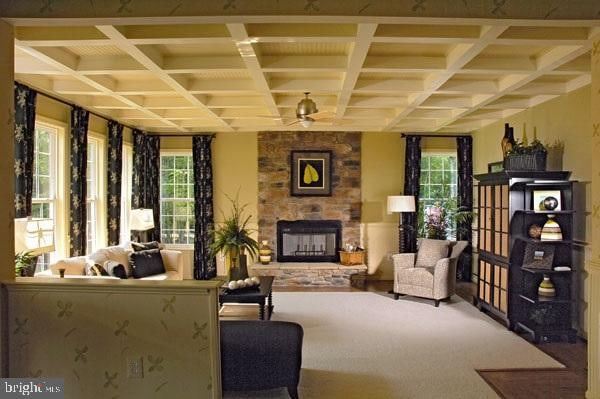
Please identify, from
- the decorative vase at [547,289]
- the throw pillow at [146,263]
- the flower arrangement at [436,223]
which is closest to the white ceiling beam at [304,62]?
the decorative vase at [547,289]

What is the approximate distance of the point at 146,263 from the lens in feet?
21.1

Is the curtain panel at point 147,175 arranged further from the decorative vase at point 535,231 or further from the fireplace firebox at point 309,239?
the decorative vase at point 535,231

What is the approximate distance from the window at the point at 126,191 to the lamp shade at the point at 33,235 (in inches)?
158

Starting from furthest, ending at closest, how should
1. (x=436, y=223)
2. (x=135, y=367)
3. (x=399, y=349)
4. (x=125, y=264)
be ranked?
1. (x=436, y=223)
2. (x=125, y=264)
3. (x=399, y=349)
4. (x=135, y=367)

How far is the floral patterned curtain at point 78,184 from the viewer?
5961mm

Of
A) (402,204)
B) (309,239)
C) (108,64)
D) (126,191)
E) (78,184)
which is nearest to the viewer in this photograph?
(108,64)

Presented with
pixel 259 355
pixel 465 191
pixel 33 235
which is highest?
pixel 465 191

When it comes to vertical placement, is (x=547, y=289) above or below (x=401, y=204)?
below

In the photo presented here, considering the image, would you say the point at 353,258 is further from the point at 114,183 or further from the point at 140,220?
the point at 114,183

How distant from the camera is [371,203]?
8.69 meters

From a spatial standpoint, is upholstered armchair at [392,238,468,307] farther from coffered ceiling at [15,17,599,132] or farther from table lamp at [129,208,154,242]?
table lamp at [129,208,154,242]

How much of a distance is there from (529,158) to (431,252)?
2260 mm

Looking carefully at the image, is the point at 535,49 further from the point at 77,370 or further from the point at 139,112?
the point at 139,112

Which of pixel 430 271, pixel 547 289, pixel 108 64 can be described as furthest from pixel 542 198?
pixel 108 64
